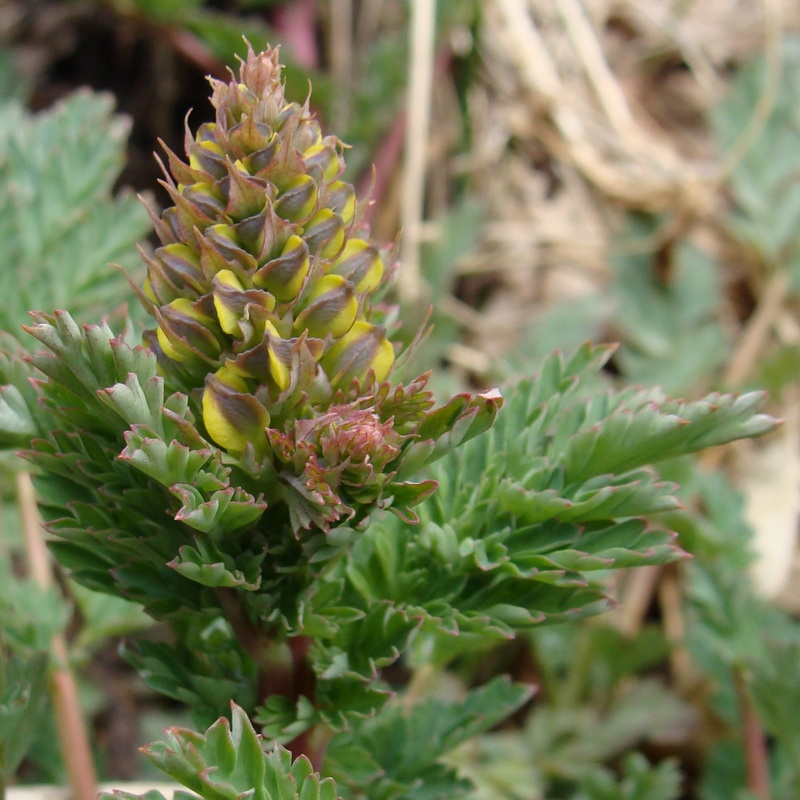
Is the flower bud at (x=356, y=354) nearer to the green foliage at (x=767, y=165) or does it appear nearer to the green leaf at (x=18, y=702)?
the green leaf at (x=18, y=702)

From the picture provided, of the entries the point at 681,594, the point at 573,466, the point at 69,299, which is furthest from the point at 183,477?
the point at 681,594

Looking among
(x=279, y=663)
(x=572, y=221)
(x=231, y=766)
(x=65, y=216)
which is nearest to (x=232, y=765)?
(x=231, y=766)

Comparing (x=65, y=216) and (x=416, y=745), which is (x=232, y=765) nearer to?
(x=416, y=745)

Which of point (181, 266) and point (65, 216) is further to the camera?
point (65, 216)

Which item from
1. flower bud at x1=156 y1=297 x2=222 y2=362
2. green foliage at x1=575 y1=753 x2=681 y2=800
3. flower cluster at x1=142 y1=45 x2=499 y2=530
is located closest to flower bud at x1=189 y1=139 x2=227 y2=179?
flower cluster at x1=142 y1=45 x2=499 y2=530

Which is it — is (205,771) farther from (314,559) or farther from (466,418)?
(466,418)

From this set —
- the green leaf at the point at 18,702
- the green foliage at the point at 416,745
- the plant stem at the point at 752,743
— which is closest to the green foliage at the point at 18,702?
the green leaf at the point at 18,702

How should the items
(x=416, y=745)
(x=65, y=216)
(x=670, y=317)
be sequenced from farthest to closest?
(x=670, y=317) → (x=65, y=216) → (x=416, y=745)
